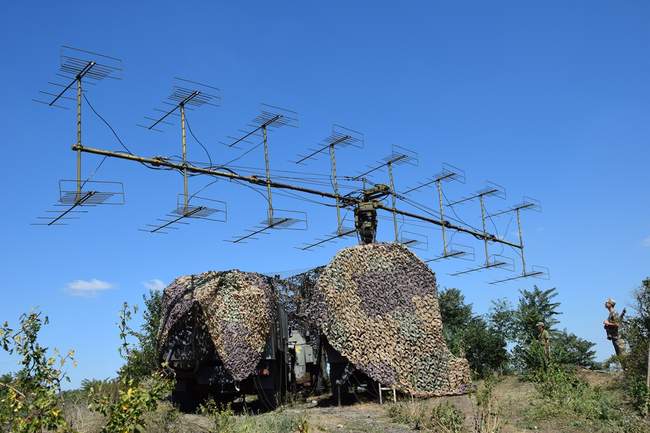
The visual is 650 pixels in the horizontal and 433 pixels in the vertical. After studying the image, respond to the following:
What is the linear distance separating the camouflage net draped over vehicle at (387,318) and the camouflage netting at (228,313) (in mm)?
1570

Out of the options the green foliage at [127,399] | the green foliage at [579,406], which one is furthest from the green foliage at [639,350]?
the green foliage at [127,399]

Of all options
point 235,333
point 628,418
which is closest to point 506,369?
point 628,418

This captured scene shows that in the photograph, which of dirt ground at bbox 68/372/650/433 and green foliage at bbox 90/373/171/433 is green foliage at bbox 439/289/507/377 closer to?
dirt ground at bbox 68/372/650/433

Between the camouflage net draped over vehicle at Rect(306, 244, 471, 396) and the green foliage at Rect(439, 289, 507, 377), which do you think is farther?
the green foliage at Rect(439, 289, 507, 377)

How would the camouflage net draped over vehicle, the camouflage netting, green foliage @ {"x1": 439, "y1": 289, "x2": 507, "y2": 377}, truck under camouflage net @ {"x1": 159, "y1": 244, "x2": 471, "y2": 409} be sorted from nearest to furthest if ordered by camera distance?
the camouflage netting
truck under camouflage net @ {"x1": 159, "y1": 244, "x2": 471, "y2": 409}
the camouflage net draped over vehicle
green foliage @ {"x1": 439, "y1": 289, "x2": 507, "y2": 377}

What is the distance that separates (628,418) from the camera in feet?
42.2

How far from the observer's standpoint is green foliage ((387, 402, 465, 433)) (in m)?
11.6

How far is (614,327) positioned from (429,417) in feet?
28.2

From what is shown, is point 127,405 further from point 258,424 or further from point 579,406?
point 579,406

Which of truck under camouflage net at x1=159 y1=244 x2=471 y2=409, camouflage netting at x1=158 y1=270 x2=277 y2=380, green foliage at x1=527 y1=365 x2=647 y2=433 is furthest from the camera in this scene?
truck under camouflage net at x1=159 y1=244 x2=471 y2=409

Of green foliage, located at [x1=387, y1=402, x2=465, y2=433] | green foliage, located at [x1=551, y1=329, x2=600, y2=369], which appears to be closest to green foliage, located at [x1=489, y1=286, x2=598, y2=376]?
green foliage, located at [x1=551, y1=329, x2=600, y2=369]

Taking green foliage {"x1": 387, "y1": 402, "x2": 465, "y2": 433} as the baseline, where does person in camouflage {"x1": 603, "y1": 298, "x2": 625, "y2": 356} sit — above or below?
→ above

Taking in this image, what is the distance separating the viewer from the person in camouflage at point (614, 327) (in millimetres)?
18228

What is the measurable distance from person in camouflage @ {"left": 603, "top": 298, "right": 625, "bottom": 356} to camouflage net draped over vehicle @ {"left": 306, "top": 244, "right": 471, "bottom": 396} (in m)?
4.81
